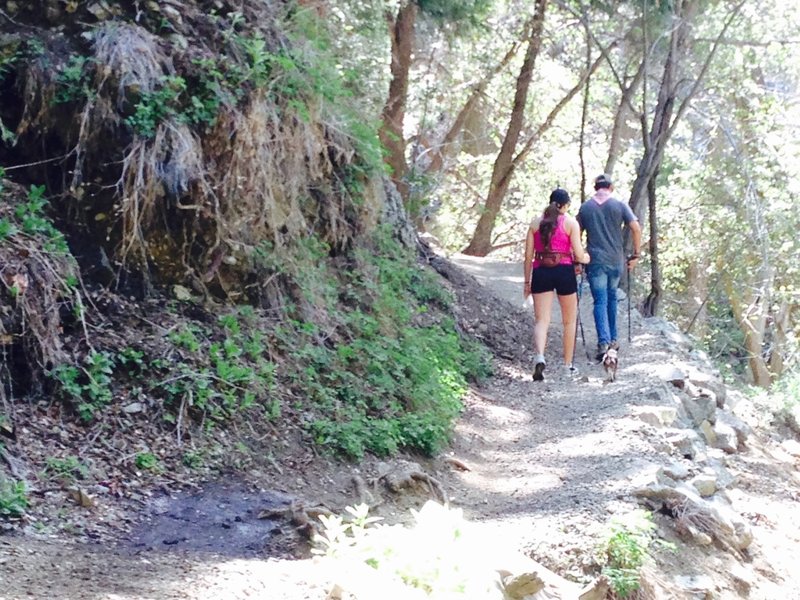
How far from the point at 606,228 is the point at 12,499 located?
715 centimetres

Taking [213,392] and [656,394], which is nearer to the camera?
[213,392]

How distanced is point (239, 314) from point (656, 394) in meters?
4.41

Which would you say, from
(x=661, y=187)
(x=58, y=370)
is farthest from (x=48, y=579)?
(x=661, y=187)

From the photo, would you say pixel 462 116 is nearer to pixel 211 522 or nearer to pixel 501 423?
pixel 501 423

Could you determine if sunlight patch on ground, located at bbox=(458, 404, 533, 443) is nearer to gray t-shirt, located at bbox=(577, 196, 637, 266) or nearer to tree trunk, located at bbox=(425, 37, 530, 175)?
gray t-shirt, located at bbox=(577, 196, 637, 266)

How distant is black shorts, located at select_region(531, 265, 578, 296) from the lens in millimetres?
9602

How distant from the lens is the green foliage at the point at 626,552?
5.12 metres

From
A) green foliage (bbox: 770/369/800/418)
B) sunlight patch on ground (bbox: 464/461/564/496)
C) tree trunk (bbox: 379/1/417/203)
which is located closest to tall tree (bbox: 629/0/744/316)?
green foliage (bbox: 770/369/800/418)

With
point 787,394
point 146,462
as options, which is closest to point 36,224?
point 146,462

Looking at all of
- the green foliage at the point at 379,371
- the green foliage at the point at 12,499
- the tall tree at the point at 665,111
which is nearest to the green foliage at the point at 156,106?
the green foliage at the point at 379,371

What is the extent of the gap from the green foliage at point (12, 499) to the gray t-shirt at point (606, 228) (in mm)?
6934

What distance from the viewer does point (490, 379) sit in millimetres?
10672

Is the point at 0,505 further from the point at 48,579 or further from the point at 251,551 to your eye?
the point at 251,551

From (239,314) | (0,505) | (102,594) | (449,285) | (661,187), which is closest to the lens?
(102,594)
